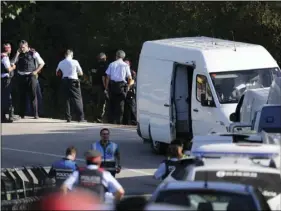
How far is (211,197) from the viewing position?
12.0m

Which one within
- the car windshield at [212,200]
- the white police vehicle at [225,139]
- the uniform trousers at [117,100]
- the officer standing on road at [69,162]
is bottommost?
the uniform trousers at [117,100]

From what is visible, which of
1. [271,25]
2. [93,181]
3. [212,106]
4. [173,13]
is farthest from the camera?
[173,13]

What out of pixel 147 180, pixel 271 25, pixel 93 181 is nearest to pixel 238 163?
pixel 93 181

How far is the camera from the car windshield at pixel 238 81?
23.0 meters

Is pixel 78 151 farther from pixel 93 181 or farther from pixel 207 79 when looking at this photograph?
pixel 93 181

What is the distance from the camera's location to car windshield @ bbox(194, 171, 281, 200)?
14.1 metres

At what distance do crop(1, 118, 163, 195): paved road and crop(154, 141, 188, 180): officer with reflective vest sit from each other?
267 centimetres

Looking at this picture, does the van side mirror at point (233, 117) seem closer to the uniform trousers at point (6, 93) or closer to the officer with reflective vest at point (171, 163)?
the officer with reflective vest at point (171, 163)

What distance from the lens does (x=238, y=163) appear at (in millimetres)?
14578

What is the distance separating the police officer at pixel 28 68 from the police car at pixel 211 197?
15582 mm

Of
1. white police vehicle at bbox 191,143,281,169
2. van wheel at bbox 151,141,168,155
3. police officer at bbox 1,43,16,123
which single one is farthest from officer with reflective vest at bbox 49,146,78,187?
→ police officer at bbox 1,43,16,123

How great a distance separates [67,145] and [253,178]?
11737 mm

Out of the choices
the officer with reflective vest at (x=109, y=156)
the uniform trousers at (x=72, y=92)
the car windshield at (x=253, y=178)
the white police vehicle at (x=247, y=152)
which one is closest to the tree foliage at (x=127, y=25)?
the uniform trousers at (x=72, y=92)

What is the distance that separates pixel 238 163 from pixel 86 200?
2678 millimetres
